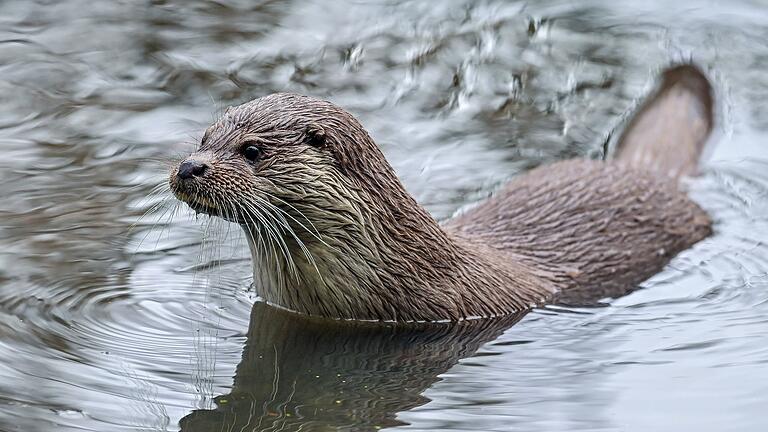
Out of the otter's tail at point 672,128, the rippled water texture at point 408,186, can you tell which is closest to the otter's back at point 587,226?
the rippled water texture at point 408,186

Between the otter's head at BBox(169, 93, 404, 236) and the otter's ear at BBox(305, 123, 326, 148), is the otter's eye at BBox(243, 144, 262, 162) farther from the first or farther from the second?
the otter's ear at BBox(305, 123, 326, 148)

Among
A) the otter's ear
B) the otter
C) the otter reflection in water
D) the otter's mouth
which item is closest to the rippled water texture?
the otter reflection in water

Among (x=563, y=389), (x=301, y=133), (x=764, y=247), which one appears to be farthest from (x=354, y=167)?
(x=764, y=247)

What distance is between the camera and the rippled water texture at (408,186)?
4809mm

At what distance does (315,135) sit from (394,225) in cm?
51

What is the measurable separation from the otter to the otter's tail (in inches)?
20.6

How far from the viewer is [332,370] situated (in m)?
5.18

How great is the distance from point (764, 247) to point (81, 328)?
3.29 metres

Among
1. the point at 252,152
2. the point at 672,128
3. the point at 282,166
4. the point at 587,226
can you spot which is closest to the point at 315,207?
the point at 282,166

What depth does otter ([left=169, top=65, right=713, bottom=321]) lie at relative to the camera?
516 cm

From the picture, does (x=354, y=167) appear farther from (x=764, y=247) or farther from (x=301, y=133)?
(x=764, y=247)

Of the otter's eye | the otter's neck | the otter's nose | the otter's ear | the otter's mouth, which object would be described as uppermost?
the otter's ear

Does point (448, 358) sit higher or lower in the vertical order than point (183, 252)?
lower

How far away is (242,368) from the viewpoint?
5.14 metres
